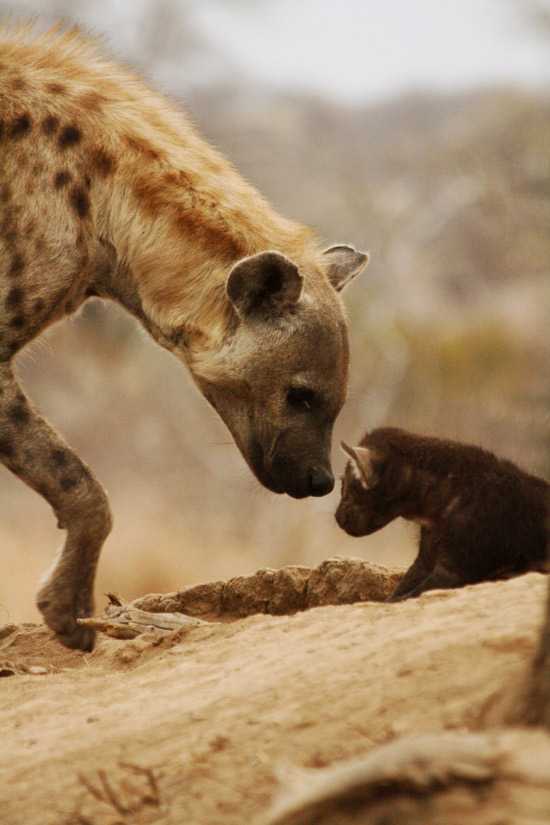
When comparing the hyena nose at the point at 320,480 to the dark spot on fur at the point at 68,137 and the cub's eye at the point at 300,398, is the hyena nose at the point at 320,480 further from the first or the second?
the dark spot on fur at the point at 68,137

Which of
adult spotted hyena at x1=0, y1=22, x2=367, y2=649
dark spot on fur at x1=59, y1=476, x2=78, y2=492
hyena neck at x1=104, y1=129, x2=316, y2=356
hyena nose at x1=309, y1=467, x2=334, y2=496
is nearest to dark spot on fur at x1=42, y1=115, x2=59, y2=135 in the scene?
adult spotted hyena at x1=0, y1=22, x2=367, y2=649

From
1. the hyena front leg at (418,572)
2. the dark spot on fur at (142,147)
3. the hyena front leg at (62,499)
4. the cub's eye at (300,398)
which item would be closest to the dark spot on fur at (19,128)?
the dark spot on fur at (142,147)

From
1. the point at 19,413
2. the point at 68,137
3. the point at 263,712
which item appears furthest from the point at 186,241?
the point at 263,712

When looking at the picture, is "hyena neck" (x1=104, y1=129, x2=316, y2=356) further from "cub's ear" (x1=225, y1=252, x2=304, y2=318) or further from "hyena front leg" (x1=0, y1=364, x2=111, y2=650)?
"hyena front leg" (x1=0, y1=364, x2=111, y2=650)

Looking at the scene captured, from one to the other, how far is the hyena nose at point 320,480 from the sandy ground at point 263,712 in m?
0.92

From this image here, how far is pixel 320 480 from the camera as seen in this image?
4363 mm

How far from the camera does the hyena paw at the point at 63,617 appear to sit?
4223 mm

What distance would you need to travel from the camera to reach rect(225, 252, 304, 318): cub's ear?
419 cm

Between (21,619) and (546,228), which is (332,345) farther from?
(546,228)

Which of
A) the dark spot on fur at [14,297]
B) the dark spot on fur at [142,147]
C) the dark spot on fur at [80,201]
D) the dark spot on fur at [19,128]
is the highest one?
the dark spot on fur at [142,147]

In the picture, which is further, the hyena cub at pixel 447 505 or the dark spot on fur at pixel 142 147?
the dark spot on fur at pixel 142 147

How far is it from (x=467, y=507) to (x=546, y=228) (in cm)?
881

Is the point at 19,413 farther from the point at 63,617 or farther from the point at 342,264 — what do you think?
the point at 342,264

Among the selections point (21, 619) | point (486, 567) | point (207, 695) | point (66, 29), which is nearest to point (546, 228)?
point (21, 619)
